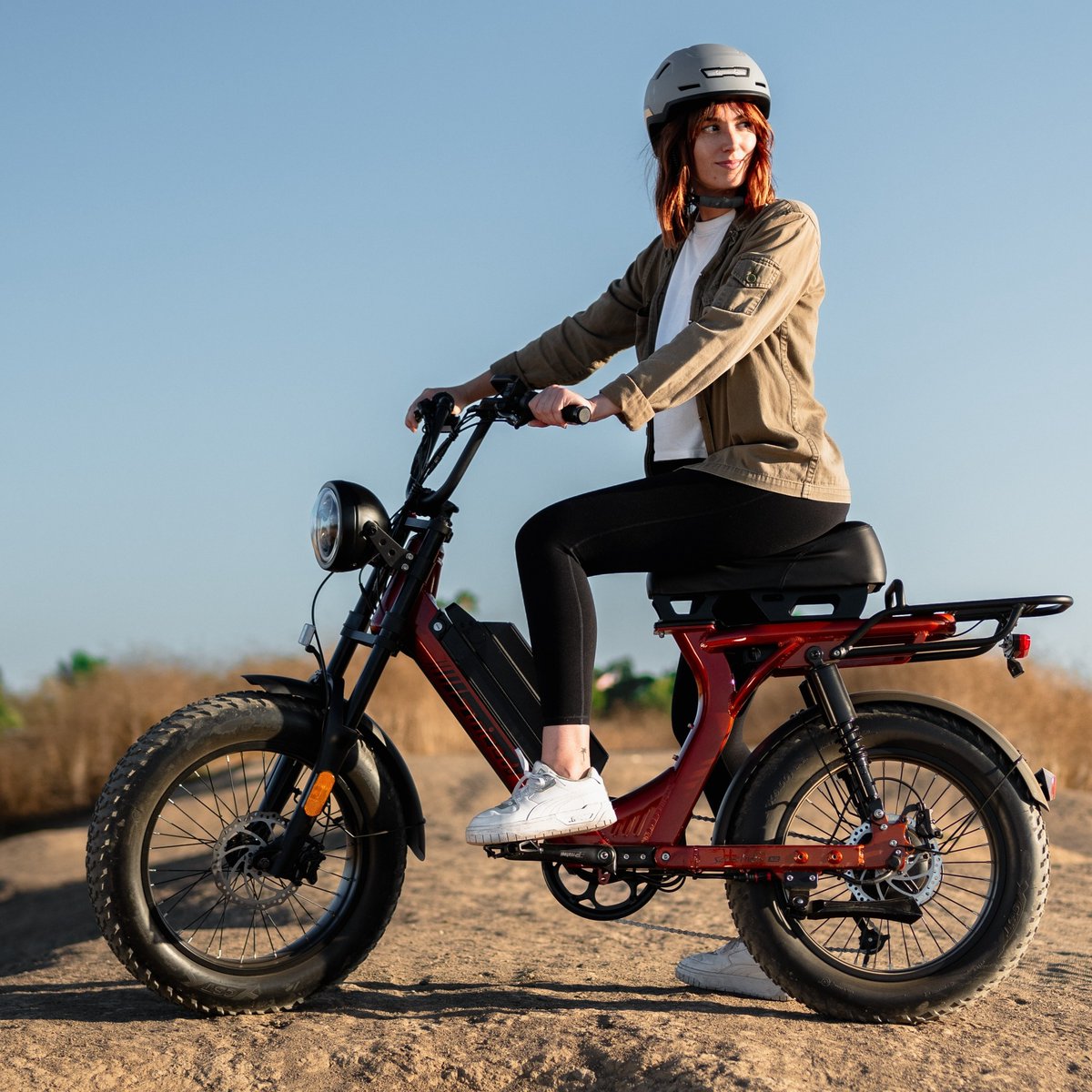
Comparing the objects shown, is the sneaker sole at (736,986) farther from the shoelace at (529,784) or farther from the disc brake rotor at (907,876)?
the shoelace at (529,784)

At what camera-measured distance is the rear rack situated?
320 cm

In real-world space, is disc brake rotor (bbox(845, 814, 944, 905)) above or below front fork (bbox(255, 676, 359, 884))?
below

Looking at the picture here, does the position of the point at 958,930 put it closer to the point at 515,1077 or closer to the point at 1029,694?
the point at 515,1077

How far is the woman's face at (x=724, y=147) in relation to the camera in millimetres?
3350

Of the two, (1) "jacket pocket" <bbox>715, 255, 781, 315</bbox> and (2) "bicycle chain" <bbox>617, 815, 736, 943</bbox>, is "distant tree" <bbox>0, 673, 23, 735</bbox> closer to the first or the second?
(2) "bicycle chain" <bbox>617, 815, 736, 943</bbox>

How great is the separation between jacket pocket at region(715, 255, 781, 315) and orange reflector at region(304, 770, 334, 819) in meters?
1.55

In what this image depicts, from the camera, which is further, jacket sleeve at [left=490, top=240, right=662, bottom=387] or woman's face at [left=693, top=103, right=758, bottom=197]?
jacket sleeve at [left=490, top=240, right=662, bottom=387]

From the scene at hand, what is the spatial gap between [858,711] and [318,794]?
140 cm

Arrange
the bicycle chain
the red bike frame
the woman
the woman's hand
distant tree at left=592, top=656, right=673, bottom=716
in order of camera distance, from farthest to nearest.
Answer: distant tree at left=592, top=656, right=673, bottom=716 < the bicycle chain < the red bike frame < the woman < the woman's hand

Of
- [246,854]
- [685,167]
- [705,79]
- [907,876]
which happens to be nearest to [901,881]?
[907,876]

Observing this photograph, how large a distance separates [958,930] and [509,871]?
237cm

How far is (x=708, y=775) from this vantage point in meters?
3.41

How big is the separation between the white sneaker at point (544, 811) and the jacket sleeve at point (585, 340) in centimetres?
125

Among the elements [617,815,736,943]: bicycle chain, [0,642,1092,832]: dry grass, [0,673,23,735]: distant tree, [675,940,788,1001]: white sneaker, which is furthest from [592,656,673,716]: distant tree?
[675,940,788,1001]: white sneaker
